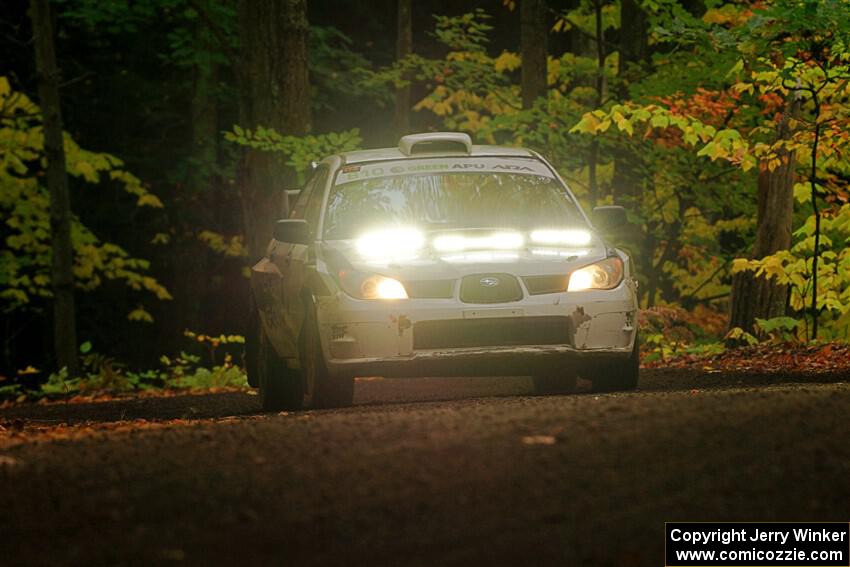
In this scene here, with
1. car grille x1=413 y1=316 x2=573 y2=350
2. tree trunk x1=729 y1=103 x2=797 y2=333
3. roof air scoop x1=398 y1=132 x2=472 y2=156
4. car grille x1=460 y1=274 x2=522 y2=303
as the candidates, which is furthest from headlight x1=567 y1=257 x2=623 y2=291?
tree trunk x1=729 y1=103 x2=797 y2=333

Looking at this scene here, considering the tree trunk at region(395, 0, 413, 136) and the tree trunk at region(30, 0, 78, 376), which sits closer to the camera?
the tree trunk at region(30, 0, 78, 376)

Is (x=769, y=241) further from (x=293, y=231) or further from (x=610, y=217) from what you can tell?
(x=293, y=231)

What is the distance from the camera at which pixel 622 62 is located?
72.6ft

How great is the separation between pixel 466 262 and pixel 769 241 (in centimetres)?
793

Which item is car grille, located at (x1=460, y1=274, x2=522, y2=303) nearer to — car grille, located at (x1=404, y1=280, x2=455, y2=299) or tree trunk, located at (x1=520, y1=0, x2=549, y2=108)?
Answer: car grille, located at (x1=404, y1=280, x2=455, y2=299)

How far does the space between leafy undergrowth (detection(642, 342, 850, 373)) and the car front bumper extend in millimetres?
2939

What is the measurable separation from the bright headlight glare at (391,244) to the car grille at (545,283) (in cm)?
79

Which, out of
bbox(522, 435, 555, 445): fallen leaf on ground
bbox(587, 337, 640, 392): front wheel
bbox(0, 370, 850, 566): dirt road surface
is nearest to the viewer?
bbox(0, 370, 850, 566): dirt road surface

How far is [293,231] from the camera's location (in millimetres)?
10578

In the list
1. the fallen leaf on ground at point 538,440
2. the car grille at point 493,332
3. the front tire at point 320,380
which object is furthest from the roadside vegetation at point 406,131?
the fallen leaf on ground at point 538,440

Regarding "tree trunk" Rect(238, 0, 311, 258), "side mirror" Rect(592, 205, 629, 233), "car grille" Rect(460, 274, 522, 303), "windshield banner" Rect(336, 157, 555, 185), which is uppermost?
"tree trunk" Rect(238, 0, 311, 258)

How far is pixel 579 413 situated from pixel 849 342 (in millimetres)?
7849

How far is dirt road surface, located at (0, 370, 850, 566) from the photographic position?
4.79 meters

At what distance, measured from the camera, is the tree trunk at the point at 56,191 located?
2269cm
